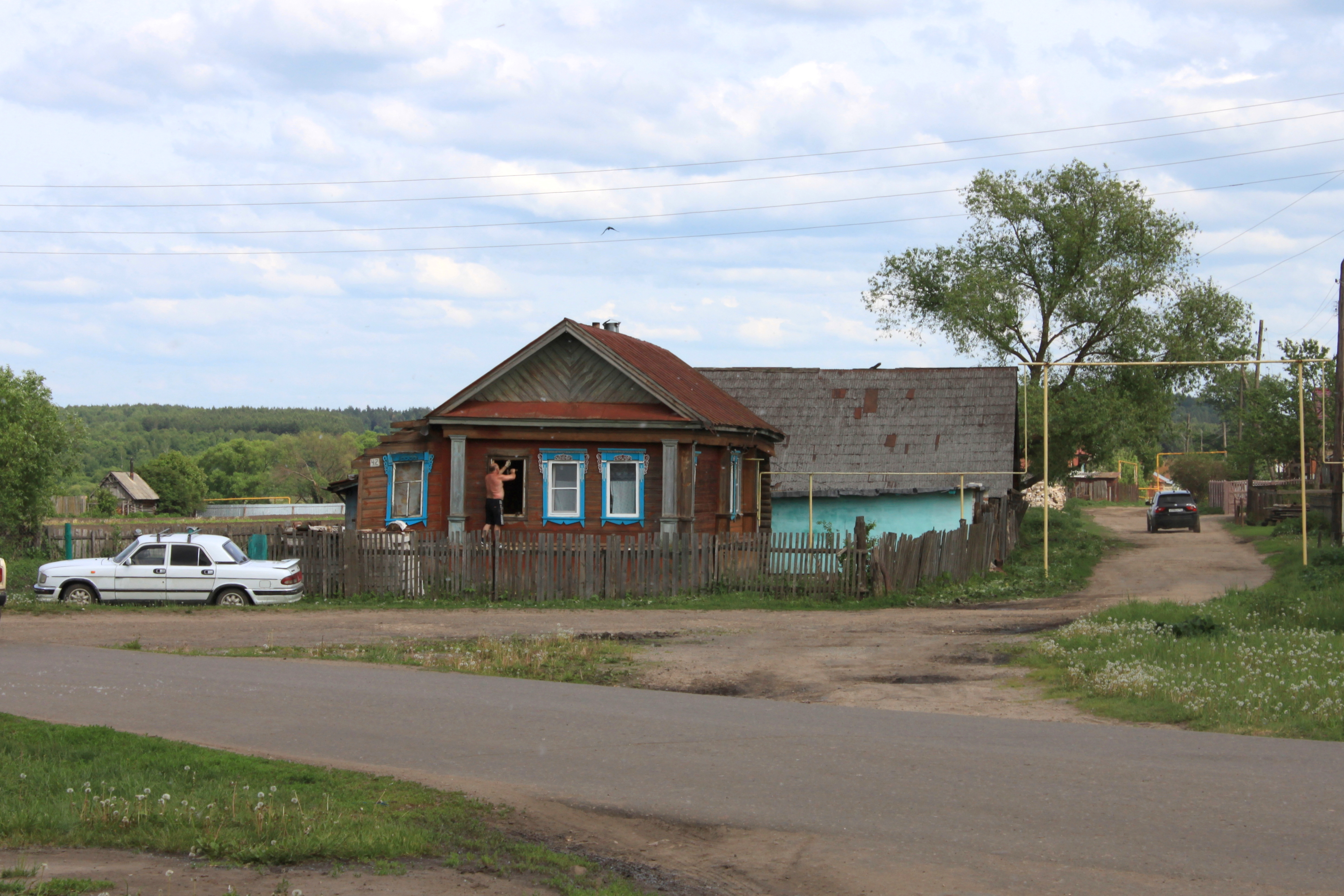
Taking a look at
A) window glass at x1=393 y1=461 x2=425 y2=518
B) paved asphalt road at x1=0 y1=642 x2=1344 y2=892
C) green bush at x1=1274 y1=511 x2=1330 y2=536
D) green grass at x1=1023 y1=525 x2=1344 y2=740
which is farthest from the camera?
green bush at x1=1274 y1=511 x2=1330 y2=536

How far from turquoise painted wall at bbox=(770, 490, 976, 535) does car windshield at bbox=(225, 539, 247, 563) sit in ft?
48.4

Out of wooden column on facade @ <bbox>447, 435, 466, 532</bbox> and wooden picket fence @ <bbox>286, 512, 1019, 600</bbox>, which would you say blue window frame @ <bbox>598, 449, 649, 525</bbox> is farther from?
Result: wooden column on facade @ <bbox>447, 435, 466, 532</bbox>

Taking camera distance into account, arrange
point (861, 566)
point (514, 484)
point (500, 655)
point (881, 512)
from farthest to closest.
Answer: point (881, 512) < point (514, 484) < point (861, 566) < point (500, 655)

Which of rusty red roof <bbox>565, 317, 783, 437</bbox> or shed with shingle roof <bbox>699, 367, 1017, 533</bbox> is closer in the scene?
rusty red roof <bbox>565, 317, 783, 437</bbox>

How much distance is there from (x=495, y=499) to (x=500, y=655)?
32.7 feet

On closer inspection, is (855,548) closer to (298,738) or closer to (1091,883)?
(298,738)

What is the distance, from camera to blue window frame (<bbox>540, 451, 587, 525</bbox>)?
25812 millimetres

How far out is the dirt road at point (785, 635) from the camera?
13.0m

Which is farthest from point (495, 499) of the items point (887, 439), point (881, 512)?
point (887, 439)

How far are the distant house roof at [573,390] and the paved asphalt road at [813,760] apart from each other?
12703 millimetres

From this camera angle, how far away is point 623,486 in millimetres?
26016

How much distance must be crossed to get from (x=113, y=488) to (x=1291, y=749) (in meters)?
105

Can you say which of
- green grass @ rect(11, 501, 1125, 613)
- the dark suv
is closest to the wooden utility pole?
green grass @ rect(11, 501, 1125, 613)

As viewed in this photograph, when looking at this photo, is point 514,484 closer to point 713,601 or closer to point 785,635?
point 713,601
